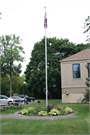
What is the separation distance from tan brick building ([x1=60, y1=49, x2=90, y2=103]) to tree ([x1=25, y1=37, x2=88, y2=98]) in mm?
8457

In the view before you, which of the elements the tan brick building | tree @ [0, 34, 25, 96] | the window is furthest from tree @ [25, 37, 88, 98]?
the window

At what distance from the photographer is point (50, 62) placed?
3453 cm

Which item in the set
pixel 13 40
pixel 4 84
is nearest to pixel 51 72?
pixel 13 40

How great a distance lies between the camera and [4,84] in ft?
155

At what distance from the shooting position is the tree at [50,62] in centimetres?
3307

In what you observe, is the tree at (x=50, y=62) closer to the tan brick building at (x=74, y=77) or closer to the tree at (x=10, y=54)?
the tree at (x=10, y=54)

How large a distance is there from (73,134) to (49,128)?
1.23 metres

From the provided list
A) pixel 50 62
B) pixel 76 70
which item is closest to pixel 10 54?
pixel 50 62

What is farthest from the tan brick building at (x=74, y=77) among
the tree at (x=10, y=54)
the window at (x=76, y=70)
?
the tree at (x=10, y=54)

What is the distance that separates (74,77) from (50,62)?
38.5ft

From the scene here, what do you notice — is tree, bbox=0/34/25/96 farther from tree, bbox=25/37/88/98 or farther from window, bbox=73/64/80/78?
window, bbox=73/64/80/78

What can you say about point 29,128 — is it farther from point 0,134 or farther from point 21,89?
point 21,89

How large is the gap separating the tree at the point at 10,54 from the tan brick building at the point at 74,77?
58.4ft

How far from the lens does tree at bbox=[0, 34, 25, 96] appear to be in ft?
125
